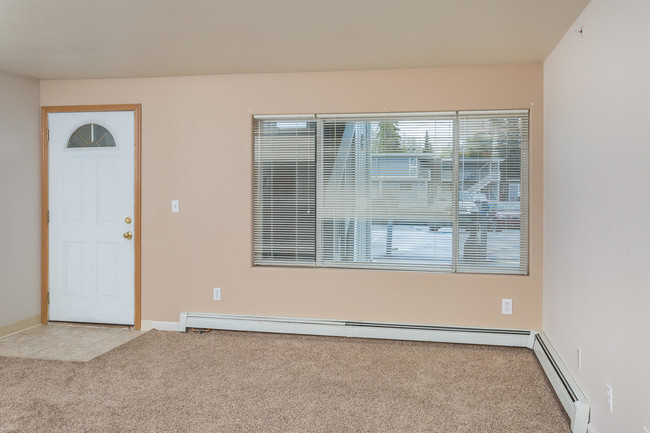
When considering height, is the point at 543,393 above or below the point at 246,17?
below

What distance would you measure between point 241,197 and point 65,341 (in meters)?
1.97

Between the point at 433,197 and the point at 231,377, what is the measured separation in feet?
7.21

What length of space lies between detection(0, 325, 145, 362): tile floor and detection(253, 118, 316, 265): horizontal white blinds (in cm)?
144

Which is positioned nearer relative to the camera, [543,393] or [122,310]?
[543,393]

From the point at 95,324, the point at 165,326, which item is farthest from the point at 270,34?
the point at 95,324

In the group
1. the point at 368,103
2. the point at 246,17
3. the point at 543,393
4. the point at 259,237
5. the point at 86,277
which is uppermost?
the point at 246,17

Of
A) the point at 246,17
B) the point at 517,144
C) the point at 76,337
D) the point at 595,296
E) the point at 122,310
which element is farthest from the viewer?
the point at 122,310

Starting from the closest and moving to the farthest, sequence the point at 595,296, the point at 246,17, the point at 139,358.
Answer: the point at 595,296 < the point at 246,17 < the point at 139,358

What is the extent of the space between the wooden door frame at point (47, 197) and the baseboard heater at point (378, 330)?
600 millimetres

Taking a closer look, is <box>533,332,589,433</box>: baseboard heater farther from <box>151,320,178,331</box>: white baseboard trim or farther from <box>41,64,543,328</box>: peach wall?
<box>151,320,178,331</box>: white baseboard trim

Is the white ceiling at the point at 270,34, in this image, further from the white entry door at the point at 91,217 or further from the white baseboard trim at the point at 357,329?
the white baseboard trim at the point at 357,329

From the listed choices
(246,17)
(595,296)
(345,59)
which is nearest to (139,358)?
(246,17)

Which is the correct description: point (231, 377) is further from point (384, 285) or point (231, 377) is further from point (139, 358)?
point (384, 285)

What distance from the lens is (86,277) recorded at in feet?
14.1
